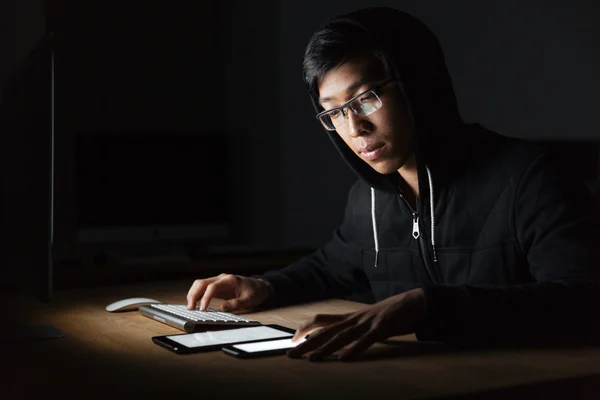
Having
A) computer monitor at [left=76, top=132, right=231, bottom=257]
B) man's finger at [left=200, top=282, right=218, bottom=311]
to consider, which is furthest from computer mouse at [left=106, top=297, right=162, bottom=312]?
computer monitor at [left=76, top=132, right=231, bottom=257]

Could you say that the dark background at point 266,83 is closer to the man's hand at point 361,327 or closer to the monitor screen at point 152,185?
the monitor screen at point 152,185

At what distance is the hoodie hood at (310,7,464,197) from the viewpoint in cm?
198

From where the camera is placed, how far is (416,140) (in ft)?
6.58

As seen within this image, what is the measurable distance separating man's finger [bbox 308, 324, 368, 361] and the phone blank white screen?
21 cm

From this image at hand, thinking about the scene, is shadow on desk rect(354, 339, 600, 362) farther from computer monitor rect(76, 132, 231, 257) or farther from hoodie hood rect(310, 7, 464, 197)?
computer monitor rect(76, 132, 231, 257)

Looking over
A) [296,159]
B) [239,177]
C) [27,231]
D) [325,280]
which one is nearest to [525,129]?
[296,159]

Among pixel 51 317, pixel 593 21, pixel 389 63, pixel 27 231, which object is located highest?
pixel 593 21

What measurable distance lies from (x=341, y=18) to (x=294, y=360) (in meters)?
0.95

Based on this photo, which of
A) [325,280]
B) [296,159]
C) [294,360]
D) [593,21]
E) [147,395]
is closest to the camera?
[147,395]

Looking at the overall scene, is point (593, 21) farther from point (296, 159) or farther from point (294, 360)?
point (294, 360)

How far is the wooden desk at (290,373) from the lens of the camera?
125 centimetres

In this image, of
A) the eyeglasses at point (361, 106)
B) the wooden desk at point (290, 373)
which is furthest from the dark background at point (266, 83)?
the wooden desk at point (290, 373)

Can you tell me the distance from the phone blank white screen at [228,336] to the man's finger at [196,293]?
10.9 inches

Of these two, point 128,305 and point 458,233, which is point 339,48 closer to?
point 458,233
